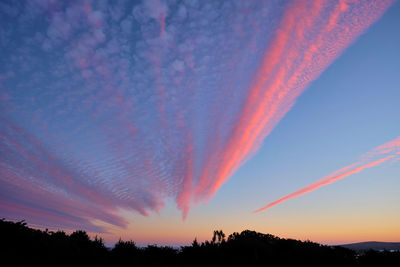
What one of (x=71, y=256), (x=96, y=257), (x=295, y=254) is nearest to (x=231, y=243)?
(x=295, y=254)

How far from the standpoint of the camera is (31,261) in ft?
37.6

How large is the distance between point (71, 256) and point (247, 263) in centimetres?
1232

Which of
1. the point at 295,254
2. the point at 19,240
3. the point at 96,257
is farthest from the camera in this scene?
the point at 295,254

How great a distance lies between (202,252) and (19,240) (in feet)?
40.7

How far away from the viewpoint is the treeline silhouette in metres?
12.8

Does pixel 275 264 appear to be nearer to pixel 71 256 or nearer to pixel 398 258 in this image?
pixel 398 258

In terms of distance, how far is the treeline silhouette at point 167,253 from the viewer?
12.8 metres

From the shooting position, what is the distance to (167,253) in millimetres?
19406

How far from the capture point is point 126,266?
567 inches

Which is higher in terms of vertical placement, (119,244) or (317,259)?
(119,244)

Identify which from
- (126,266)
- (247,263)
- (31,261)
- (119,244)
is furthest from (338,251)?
(31,261)

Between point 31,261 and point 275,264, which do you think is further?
point 275,264

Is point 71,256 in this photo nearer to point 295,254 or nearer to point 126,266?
point 126,266

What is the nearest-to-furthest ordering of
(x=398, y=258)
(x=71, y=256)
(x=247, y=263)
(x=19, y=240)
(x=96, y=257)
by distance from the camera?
(x=19, y=240), (x=71, y=256), (x=96, y=257), (x=398, y=258), (x=247, y=263)
